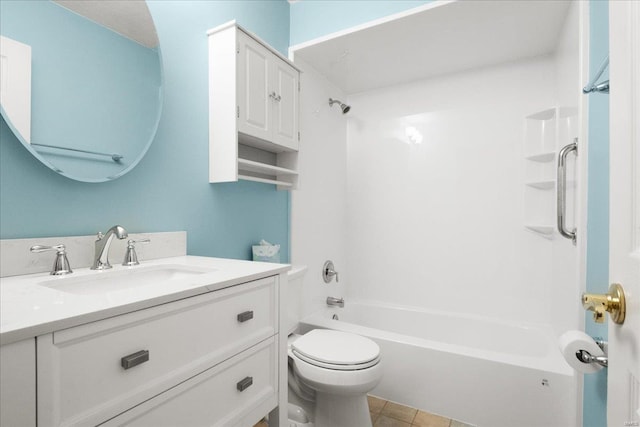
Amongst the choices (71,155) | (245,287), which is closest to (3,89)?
(71,155)

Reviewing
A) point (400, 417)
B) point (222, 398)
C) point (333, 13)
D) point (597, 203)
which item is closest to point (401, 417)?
point (400, 417)

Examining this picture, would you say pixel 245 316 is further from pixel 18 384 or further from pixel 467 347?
pixel 467 347

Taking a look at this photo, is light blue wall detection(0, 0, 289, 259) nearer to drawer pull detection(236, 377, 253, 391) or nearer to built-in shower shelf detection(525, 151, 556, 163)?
drawer pull detection(236, 377, 253, 391)

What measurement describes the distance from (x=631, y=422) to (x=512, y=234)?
199 cm

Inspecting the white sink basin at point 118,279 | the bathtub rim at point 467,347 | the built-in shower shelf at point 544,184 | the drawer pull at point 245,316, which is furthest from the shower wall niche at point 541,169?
the white sink basin at point 118,279

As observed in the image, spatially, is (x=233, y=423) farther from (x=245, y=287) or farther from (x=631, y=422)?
(x=631, y=422)

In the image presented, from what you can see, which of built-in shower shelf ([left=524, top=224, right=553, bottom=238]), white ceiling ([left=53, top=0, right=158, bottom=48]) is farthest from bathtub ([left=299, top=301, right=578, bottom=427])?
white ceiling ([left=53, top=0, right=158, bottom=48])

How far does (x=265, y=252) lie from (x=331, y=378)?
767 millimetres

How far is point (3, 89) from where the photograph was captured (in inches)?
36.4

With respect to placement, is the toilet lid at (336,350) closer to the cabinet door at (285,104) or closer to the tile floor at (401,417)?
the tile floor at (401,417)

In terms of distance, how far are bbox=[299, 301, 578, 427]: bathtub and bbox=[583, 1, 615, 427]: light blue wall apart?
18 cm

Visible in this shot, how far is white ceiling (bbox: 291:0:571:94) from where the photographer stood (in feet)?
5.72

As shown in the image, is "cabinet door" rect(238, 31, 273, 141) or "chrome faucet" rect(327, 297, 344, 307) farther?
"chrome faucet" rect(327, 297, 344, 307)

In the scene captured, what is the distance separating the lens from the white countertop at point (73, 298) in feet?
1.80
